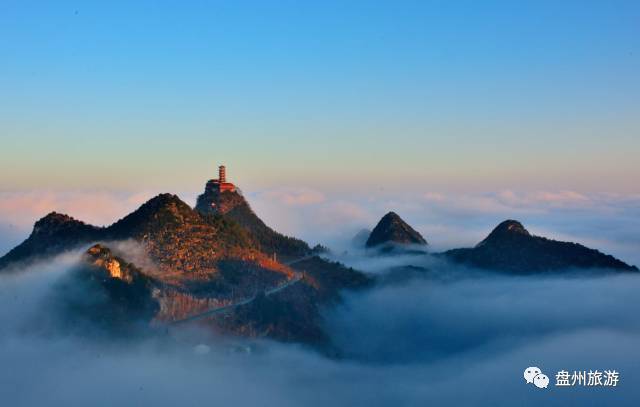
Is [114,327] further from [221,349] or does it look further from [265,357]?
[265,357]

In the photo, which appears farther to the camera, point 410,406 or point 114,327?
point 114,327

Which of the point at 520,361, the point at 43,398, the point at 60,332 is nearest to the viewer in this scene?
the point at 43,398

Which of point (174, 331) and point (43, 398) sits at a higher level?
point (174, 331)

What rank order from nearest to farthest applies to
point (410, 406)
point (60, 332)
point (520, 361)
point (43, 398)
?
point (43, 398)
point (410, 406)
point (60, 332)
point (520, 361)

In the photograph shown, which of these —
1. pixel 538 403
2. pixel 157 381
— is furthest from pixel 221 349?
pixel 538 403

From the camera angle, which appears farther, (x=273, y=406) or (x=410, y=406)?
(x=410, y=406)

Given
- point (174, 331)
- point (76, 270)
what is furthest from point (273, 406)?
point (76, 270)

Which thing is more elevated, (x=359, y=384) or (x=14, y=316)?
(x=14, y=316)

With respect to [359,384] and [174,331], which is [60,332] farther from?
[359,384]

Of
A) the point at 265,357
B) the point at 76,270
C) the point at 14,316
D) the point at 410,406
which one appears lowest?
the point at 410,406
